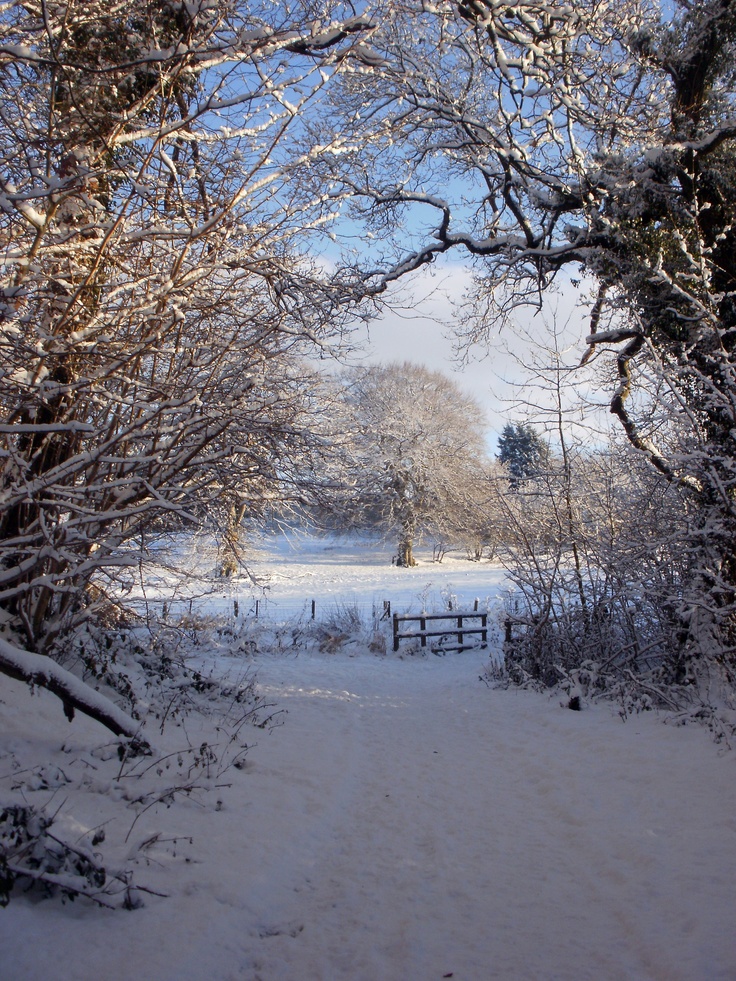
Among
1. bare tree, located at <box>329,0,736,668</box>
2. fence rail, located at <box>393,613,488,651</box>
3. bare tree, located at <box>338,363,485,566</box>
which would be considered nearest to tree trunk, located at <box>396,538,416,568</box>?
bare tree, located at <box>338,363,485,566</box>

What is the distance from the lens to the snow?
2.78 meters

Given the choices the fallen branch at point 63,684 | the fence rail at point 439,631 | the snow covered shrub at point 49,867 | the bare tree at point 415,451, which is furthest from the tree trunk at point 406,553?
the snow covered shrub at point 49,867

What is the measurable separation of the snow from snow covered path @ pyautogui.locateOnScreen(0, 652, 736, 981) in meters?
0.01

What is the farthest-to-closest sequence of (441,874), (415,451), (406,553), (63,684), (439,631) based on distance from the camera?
(406,553) < (415,451) < (439,631) < (63,684) < (441,874)

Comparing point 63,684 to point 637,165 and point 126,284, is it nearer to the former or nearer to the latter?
point 126,284

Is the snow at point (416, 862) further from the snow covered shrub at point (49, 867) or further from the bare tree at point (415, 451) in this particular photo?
the bare tree at point (415, 451)

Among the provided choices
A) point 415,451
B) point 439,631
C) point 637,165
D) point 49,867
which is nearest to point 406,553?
point 415,451

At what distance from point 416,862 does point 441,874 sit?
22cm

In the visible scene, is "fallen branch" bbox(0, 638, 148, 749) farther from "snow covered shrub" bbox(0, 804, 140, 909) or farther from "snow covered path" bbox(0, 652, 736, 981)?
"snow covered shrub" bbox(0, 804, 140, 909)

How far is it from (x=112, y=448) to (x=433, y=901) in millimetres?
3597

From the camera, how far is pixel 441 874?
3799 millimetres

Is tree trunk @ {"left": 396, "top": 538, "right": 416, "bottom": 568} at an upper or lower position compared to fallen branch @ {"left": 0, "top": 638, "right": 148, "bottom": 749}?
upper

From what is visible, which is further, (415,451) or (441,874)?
(415,451)

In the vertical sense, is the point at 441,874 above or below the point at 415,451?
below
